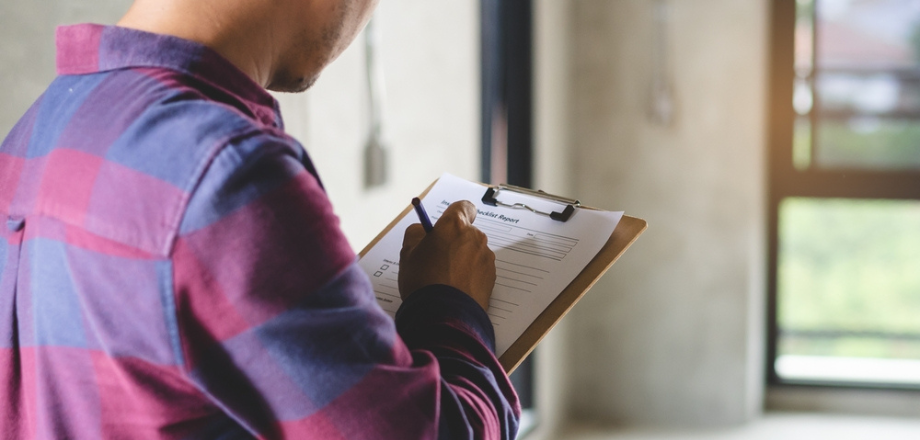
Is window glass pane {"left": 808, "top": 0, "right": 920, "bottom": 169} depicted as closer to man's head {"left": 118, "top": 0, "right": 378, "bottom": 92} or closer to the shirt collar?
man's head {"left": 118, "top": 0, "right": 378, "bottom": 92}

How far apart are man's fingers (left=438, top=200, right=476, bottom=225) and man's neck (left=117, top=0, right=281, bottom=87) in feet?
0.69

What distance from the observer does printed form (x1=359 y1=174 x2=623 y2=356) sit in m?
0.71

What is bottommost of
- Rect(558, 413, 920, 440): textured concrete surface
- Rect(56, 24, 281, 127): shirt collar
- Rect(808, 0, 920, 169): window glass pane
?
Rect(558, 413, 920, 440): textured concrete surface

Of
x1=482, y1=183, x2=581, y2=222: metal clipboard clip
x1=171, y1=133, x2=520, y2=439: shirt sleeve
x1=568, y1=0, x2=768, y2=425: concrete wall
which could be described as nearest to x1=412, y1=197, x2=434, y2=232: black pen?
x1=482, y1=183, x2=581, y2=222: metal clipboard clip

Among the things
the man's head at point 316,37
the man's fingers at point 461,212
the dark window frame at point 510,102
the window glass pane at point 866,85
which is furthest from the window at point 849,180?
the man's head at point 316,37

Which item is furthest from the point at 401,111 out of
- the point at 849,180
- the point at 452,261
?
the point at 849,180

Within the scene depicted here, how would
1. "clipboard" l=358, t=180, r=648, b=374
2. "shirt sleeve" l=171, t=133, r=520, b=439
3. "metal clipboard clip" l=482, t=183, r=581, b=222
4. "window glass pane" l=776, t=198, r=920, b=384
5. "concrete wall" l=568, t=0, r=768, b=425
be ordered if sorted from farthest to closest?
A: "window glass pane" l=776, t=198, r=920, b=384 < "concrete wall" l=568, t=0, r=768, b=425 < "metal clipboard clip" l=482, t=183, r=581, b=222 < "clipboard" l=358, t=180, r=648, b=374 < "shirt sleeve" l=171, t=133, r=520, b=439

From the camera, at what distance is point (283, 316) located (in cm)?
45

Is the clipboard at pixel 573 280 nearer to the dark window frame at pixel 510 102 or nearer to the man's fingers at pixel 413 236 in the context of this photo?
the man's fingers at pixel 413 236

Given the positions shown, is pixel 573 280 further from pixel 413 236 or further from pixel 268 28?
pixel 268 28

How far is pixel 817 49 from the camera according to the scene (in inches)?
114

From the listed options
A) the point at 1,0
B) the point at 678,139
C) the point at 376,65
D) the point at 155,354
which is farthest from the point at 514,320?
the point at 678,139

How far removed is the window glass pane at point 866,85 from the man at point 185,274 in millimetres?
2735

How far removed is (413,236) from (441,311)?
157 mm
